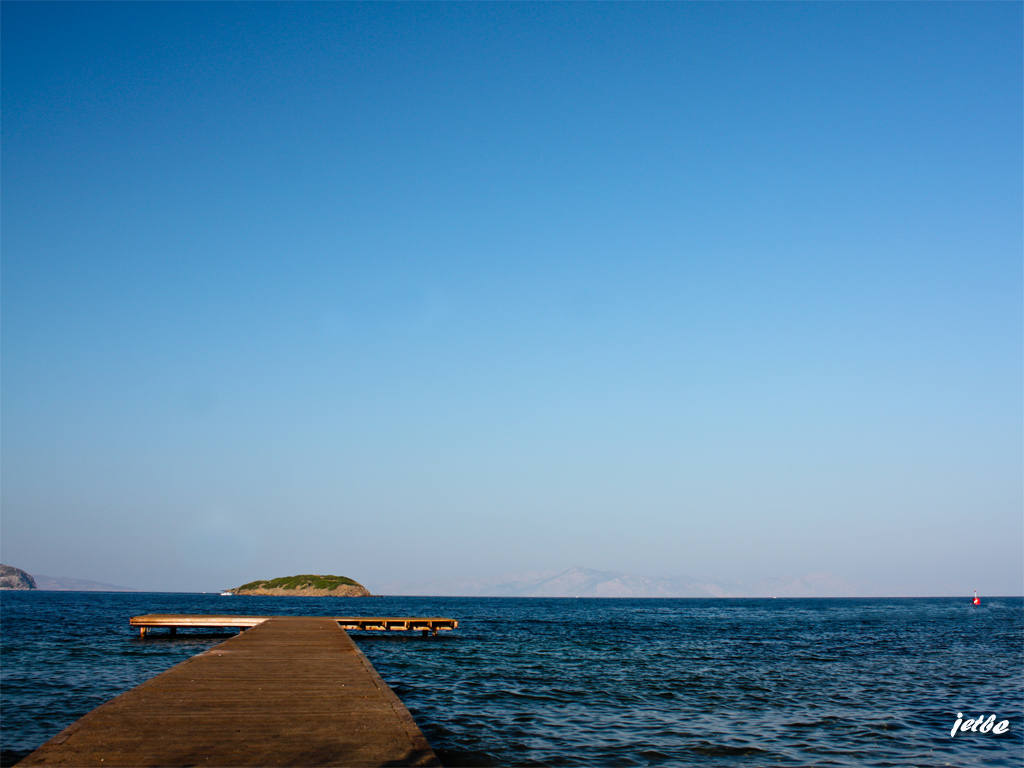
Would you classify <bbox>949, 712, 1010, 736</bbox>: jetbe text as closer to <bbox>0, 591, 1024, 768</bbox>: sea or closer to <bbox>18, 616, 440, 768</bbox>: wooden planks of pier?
<bbox>0, 591, 1024, 768</bbox>: sea

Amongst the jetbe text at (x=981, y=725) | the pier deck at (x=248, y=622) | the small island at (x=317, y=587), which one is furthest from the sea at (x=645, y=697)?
the small island at (x=317, y=587)

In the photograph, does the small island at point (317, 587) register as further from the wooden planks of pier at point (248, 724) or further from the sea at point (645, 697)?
the wooden planks of pier at point (248, 724)

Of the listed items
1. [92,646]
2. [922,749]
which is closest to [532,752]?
[922,749]

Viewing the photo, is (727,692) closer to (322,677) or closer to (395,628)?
(322,677)

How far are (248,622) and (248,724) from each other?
30053 millimetres

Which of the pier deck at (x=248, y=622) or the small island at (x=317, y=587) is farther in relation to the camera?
the small island at (x=317, y=587)

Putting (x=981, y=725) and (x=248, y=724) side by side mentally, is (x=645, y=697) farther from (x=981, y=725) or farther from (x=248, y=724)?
(x=248, y=724)

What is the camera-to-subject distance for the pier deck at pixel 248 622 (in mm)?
35875

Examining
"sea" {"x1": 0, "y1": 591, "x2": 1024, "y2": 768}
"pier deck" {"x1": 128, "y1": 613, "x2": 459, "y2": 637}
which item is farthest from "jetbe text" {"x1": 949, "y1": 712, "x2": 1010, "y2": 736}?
"pier deck" {"x1": 128, "y1": 613, "x2": 459, "y2": 637}

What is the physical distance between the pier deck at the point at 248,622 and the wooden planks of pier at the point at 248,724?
23370mm

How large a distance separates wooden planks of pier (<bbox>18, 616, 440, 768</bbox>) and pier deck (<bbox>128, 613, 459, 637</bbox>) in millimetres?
23370

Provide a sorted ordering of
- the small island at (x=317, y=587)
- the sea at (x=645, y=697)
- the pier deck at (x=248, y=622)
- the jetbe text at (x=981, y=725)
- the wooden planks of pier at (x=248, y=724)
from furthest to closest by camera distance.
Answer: the small island at (x=317, y=587) < the pier deck at (x=248, y=622) < the jetbe text at (x=981, y=725) < the sea at (x=645, y=697) < the wooden planks of pier at (x=248, y=724)

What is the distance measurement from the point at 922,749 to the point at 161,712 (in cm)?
1397

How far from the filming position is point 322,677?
46.1ft
